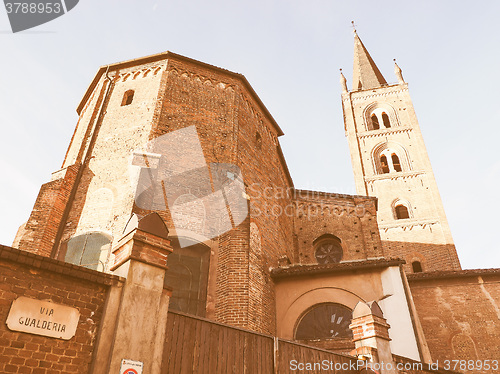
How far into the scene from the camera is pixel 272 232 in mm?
12297

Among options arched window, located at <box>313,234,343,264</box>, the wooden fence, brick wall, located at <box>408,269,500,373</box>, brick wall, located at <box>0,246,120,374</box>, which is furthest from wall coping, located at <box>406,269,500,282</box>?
brick wall, located at <box>0,246,120,374</box>

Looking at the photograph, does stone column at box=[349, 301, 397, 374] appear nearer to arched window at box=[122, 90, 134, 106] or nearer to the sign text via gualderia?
the sign text via gualderia

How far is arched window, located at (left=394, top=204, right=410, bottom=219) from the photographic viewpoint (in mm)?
23453

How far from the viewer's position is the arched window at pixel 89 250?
8.93m

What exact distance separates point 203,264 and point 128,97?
248 inches

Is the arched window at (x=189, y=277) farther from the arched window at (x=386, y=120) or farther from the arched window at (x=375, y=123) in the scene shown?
the arched window at (x=386, y=120)

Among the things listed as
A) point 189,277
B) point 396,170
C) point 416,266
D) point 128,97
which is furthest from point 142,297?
point 396,170

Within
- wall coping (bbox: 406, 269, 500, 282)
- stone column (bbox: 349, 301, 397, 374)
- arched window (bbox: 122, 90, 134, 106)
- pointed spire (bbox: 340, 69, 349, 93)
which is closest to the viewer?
stone column (bbox: 349, 301, 397, 374)

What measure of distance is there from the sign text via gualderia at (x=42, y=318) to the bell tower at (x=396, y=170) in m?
18.7

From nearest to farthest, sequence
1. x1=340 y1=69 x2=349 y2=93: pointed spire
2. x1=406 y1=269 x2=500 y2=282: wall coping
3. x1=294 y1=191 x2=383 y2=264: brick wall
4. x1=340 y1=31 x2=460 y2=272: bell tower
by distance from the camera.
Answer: x1=406 y1=269 x2=500 y2=282: wall coping, x1=294 y1=191 x2=383 y2=264: brick wall, x1=340 y1=31 x2=460 y2=272: bell tower, x1=340 y1=69 x2=349 y2=93: pointed spire

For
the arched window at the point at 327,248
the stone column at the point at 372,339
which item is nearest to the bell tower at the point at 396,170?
the arched window at the point at 327,248

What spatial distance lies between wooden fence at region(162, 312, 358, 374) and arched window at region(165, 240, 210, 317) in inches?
119

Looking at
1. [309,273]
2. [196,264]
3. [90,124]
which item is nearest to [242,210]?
[196,264]

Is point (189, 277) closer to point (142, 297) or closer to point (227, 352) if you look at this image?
point (227, 352)
